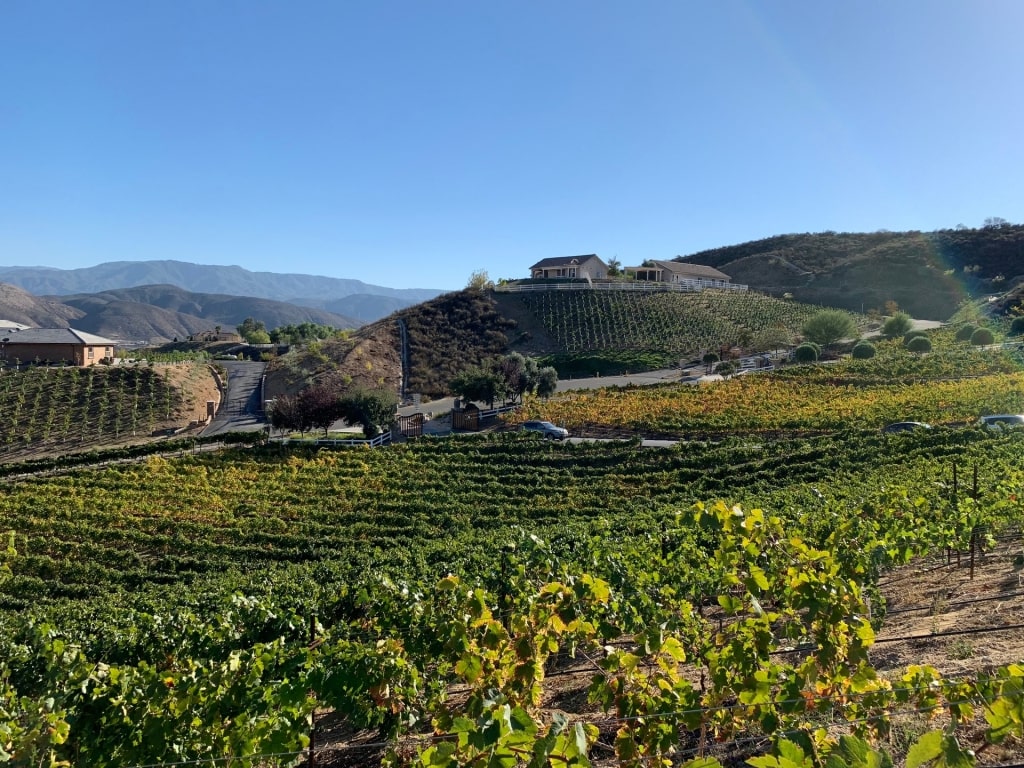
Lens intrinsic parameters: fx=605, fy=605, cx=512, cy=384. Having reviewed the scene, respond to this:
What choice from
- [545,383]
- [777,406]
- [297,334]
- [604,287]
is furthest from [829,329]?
[297,334]

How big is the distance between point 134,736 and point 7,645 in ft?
19.4

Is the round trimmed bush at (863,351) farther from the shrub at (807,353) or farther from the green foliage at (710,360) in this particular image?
the green foliage at (710,360)

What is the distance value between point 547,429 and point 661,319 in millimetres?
37962

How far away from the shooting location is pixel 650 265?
8000 cm

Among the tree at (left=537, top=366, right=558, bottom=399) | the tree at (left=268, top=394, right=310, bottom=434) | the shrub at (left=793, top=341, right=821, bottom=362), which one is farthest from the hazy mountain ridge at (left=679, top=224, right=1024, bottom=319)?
the tree at (left=268, top=394, right=310, bottom=434)

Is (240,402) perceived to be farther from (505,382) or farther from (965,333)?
(965,333)

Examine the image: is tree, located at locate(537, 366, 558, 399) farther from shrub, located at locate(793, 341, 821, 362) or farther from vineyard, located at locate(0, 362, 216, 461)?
vineyard, located at locate(0, 362, 216, 461)

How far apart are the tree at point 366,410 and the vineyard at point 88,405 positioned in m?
15.3

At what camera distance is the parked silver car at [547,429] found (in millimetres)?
27531

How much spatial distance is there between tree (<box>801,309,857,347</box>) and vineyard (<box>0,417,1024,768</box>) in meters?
33.8

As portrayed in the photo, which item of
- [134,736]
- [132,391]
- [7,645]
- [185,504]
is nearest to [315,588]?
[7,645]

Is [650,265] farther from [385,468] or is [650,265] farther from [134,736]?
[134,736]

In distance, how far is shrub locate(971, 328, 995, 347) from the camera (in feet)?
147

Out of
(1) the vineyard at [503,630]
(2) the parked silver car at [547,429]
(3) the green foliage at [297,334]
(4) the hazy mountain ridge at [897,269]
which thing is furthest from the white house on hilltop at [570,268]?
(1) the vineyard at [503,630]
